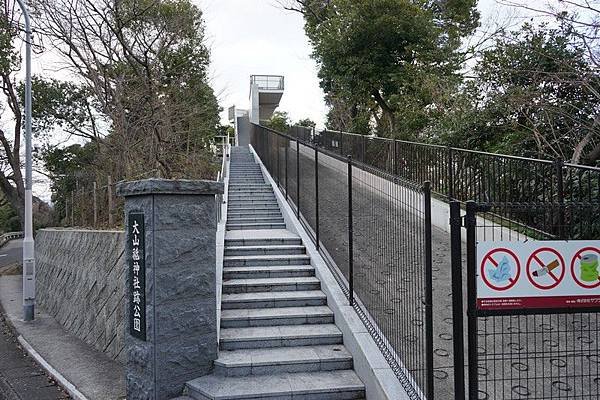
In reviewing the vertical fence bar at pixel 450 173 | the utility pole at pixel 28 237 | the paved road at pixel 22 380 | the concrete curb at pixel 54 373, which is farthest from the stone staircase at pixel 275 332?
the utility pole at pixel 28 237

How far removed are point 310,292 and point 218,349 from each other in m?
1.78

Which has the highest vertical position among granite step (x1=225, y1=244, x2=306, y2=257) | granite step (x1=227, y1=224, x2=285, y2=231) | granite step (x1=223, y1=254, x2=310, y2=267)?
granite step (x1=227, y1=224, x2=285, y2=231)

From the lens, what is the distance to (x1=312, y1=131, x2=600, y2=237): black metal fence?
428 cm

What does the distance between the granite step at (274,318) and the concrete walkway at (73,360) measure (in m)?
1.59

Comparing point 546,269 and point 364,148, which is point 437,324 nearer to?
point 546,269

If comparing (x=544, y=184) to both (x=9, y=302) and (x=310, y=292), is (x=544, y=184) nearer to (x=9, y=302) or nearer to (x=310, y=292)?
(x=310, y=292)

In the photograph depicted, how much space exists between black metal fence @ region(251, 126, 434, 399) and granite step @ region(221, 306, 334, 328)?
0.48m

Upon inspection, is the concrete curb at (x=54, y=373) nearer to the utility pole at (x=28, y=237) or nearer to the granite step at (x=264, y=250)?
the utility pole at (x=28, y=237)

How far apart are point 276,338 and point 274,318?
483mm

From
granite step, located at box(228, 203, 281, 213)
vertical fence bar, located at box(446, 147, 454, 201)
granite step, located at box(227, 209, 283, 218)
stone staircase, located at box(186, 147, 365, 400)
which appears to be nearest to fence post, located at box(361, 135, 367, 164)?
granite step, located at box(228, 203, 281, 213)

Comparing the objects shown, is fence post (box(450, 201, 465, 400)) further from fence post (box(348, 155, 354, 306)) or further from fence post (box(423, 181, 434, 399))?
fence post (box(348, 155, 354, 306))

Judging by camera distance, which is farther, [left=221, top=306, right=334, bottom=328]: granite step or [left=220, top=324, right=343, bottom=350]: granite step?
[left=221, top=306, right=334, bottom=328]: granite step

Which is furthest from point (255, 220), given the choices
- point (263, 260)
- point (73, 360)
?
point (73, 360)

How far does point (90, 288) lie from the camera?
Result: 9.72 m
